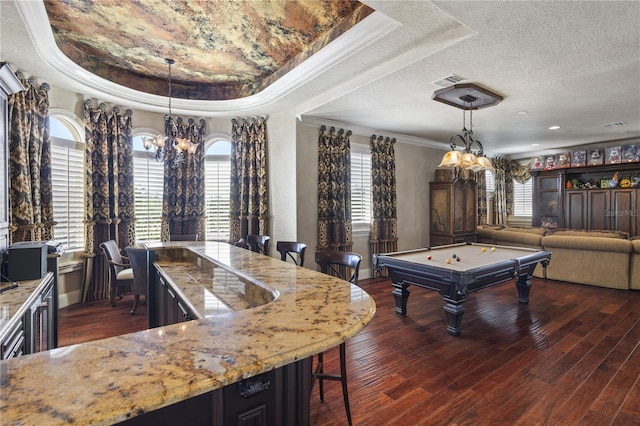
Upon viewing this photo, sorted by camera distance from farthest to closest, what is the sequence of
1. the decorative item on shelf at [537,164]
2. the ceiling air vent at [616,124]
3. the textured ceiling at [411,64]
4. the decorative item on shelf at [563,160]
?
the decorative item on shelf at [537,164] → the decorative item on shelf at [563,160] → the ceiling air vent at [616,124] → the textured ceiling at [411,64]

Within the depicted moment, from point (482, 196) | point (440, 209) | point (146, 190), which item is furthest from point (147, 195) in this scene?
point (482, 196)

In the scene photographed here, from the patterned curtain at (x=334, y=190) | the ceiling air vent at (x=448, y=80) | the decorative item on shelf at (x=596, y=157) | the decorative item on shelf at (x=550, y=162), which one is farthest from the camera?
the decorative item on shelf at (x=550, y=162)

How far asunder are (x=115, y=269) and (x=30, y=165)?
5.02 feet

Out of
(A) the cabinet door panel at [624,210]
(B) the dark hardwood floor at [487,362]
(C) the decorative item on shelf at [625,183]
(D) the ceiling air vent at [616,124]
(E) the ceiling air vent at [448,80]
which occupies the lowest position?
(B) the dark hardwood floor at [487,362]

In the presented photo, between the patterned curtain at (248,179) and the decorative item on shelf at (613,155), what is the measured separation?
24.5 ft

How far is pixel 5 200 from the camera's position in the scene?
2.54 meters

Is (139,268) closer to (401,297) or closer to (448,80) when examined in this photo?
(401,297)

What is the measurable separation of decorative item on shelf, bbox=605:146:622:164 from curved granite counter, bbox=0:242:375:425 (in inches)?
339

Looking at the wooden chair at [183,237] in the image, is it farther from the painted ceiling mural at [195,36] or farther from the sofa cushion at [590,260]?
the sofa cushion at [590,260]

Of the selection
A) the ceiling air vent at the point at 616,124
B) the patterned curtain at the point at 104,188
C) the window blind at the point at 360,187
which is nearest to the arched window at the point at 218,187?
the patterned curtain at the point at 104,188

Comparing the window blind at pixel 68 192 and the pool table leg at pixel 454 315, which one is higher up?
the window blind at pixel 68 192

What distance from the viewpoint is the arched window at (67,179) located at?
14.0 feet

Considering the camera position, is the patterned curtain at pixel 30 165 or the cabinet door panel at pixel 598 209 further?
the cabinet door panel at pixel 598 209

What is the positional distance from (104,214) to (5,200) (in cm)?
210
